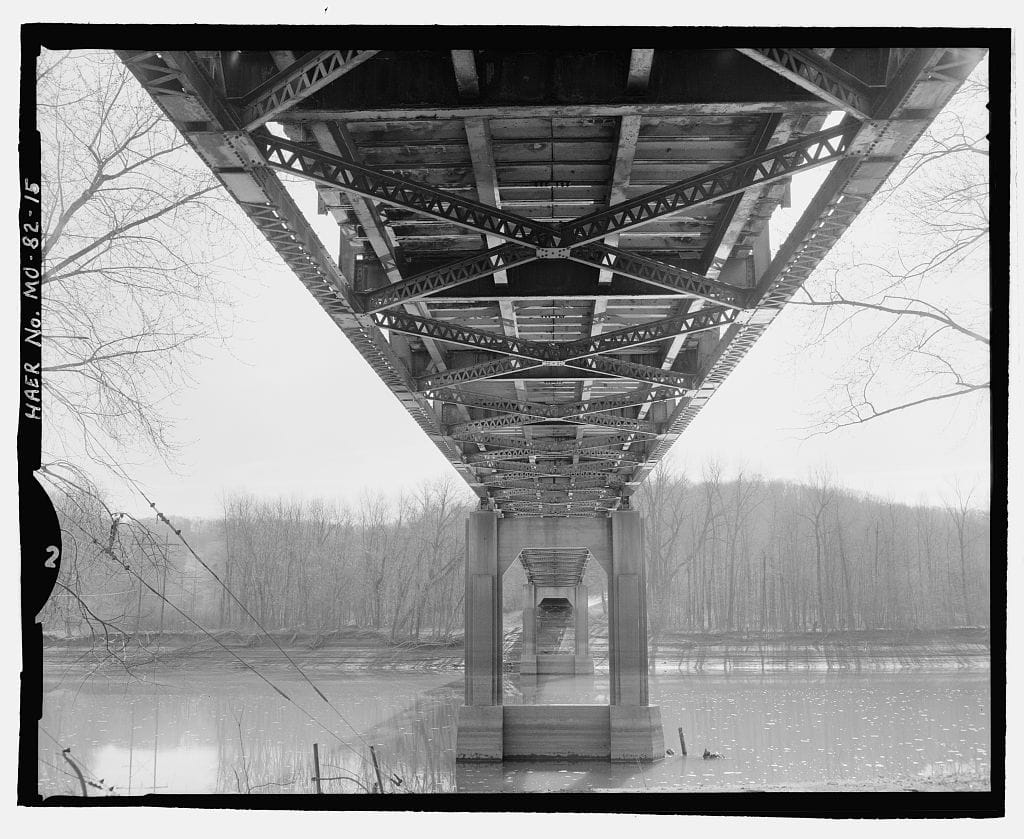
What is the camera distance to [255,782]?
3597cm

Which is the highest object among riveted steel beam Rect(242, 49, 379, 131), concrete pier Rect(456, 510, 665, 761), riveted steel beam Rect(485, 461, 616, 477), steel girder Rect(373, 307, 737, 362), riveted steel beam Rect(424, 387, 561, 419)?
riveted steel beam Rect(242, 49, 379, 131)

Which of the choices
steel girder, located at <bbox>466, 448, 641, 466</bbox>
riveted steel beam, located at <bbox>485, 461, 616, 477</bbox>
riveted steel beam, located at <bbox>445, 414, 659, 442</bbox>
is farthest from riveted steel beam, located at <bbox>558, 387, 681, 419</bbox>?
riveted steel beam, located at <bbox>485, 461, 616, 477</bbox>

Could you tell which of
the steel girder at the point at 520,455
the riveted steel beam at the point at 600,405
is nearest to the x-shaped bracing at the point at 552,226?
the riveted steel beam at the point at 600,405

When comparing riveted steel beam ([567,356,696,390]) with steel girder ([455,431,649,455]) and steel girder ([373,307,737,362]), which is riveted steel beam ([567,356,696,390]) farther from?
steel girder ([455,431,649,455])

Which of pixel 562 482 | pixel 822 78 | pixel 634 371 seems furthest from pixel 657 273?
pixel 562 482

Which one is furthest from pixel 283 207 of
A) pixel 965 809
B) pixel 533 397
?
pixel 533 397

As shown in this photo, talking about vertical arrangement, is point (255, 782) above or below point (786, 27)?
below

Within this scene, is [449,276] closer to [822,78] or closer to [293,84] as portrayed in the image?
[293,84]

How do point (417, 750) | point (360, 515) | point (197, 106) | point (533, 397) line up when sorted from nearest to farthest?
point (197, 106) → point (533, 397) → point (417, 750) → point (360, 515)

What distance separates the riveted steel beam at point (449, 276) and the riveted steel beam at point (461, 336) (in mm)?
347

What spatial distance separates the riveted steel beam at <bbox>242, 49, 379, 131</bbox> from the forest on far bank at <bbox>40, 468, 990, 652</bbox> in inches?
1811

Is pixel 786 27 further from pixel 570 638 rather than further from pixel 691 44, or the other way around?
pixel 570 638

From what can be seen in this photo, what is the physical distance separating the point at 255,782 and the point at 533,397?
78.0 feet

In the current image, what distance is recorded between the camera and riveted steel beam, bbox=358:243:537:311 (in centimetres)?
917
